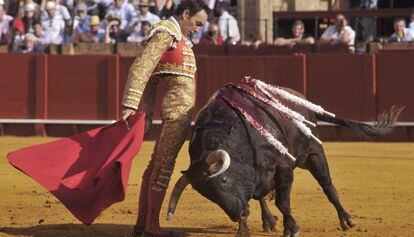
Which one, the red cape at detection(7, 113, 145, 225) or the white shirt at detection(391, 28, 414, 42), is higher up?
the white shirt at detection(391, 28, 414, 42)

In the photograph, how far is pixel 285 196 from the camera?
5961 mm

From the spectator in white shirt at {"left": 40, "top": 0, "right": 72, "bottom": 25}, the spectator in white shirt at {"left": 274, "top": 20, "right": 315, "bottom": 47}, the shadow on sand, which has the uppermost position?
the spectator in white shirt at {"left": 40, "top": 0, "right": 72, "bottom": 25}

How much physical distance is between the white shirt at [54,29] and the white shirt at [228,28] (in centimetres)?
208

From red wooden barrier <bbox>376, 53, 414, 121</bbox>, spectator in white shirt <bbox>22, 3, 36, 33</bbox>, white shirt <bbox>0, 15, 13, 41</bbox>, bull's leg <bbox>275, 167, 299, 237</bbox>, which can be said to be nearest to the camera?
bull's leg <bbox>275, 167, 299, 237</bbox>

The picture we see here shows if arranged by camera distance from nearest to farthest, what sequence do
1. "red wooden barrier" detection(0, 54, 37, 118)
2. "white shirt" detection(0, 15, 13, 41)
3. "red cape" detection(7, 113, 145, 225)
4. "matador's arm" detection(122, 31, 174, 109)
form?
"matador's arm" detection(122, 31, 174, 109) → "red cape" detection(7, 113, 145, 225) → "red wooden barrier" detection(0, 54, 37, 118) → "white shirt" detection(0, 15, 13, 41)

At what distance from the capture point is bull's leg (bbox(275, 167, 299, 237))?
5.93m

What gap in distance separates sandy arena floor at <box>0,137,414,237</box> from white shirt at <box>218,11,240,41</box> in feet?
13.4

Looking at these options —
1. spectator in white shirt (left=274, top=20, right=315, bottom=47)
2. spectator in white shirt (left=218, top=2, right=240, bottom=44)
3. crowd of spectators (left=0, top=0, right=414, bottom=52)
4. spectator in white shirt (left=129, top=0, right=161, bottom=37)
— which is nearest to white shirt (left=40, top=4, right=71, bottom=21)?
crowd of spectators (left=0, top=0, right=414, bottom=52)

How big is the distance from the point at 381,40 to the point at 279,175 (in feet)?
26.2

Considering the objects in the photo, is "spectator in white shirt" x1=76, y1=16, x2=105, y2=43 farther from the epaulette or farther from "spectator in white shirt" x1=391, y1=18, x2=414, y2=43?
the epaulette

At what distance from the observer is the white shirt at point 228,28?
1409 centimetres

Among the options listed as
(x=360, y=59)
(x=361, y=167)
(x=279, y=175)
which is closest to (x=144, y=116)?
(x=279, y=175)

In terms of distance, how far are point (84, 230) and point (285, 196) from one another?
123cm

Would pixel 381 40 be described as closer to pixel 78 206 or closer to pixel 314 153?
pixel 314 153
